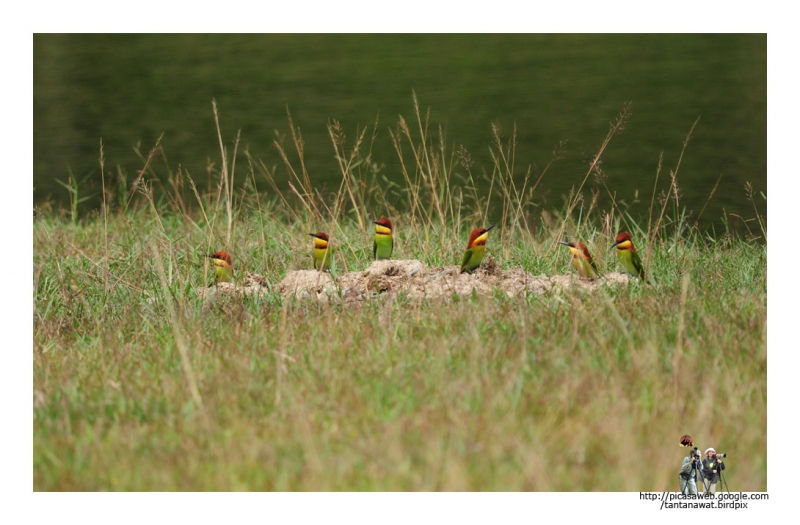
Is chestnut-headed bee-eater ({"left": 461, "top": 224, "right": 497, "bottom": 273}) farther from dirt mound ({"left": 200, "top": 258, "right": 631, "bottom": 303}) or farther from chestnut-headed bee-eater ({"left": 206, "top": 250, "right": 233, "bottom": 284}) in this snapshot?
chestnut-headed bee-eater ({"left": 206, "top": 250, "right": 233, "bottom": 284})

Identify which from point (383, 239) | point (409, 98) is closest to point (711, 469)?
point (383, 239)

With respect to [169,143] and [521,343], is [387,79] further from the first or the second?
[521,343]

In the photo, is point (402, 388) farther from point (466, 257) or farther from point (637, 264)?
point (637, 264)

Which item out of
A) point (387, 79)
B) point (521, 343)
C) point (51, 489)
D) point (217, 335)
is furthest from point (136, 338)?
point (387, 79)

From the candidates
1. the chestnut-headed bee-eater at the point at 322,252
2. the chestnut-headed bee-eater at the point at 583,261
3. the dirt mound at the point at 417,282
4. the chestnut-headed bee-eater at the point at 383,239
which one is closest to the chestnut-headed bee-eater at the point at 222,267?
the dirt mound at the point at 417,282

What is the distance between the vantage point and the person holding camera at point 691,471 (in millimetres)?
2574

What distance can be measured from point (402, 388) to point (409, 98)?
22.4 feet

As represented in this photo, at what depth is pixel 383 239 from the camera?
4.84 meters

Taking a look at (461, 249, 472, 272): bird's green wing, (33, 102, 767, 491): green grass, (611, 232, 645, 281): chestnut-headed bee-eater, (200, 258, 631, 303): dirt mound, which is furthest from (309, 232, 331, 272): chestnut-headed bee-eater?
(611, 232, 645, 281): chestnut-headed bee-eater

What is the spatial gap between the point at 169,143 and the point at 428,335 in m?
6.36

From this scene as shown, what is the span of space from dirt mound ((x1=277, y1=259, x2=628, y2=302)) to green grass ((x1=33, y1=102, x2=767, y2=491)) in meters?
0.16

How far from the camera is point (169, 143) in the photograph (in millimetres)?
9102

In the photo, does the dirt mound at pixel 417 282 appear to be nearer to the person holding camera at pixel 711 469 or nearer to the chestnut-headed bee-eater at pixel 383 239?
the chestnut-headed bee-eater at pixel 383 239
